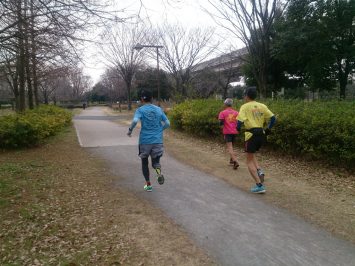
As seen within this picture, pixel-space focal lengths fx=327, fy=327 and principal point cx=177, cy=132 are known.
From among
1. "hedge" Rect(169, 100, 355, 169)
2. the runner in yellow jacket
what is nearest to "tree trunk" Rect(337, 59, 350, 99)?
"hedge" Rect(169, 100, 355, 169)

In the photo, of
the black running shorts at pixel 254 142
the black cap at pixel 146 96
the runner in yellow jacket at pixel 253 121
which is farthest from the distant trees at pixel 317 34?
the black cap at pixel 146 96

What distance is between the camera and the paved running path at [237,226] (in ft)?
10.7

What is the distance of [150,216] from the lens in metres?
4.38

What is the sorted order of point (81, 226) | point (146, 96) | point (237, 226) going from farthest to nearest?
point (146, 96) < point (81, 226) < point (237, 226)

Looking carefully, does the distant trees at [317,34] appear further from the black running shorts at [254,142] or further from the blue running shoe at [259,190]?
the blue running shoe at [259,190]

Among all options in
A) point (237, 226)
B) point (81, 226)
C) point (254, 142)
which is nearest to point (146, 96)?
point (254, 142)

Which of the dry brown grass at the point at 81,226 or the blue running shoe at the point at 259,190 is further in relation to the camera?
the blue running shoe at the point at 259,190

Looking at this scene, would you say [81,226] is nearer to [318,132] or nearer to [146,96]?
[146,96]

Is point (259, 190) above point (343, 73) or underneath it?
underneath

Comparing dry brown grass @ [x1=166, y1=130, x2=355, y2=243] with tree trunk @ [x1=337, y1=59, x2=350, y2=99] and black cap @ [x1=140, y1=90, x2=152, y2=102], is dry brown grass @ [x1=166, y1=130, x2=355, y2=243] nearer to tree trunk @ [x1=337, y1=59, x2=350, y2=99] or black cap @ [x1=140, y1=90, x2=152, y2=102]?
black cap @ [x1=140, y1=90, x2=152, y2=102]

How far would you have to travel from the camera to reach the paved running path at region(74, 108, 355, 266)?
3.26 metres

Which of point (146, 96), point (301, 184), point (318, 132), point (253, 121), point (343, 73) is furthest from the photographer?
point (343, 73)

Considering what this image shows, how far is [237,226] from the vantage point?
13.1 feet

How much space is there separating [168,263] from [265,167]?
470 cm
